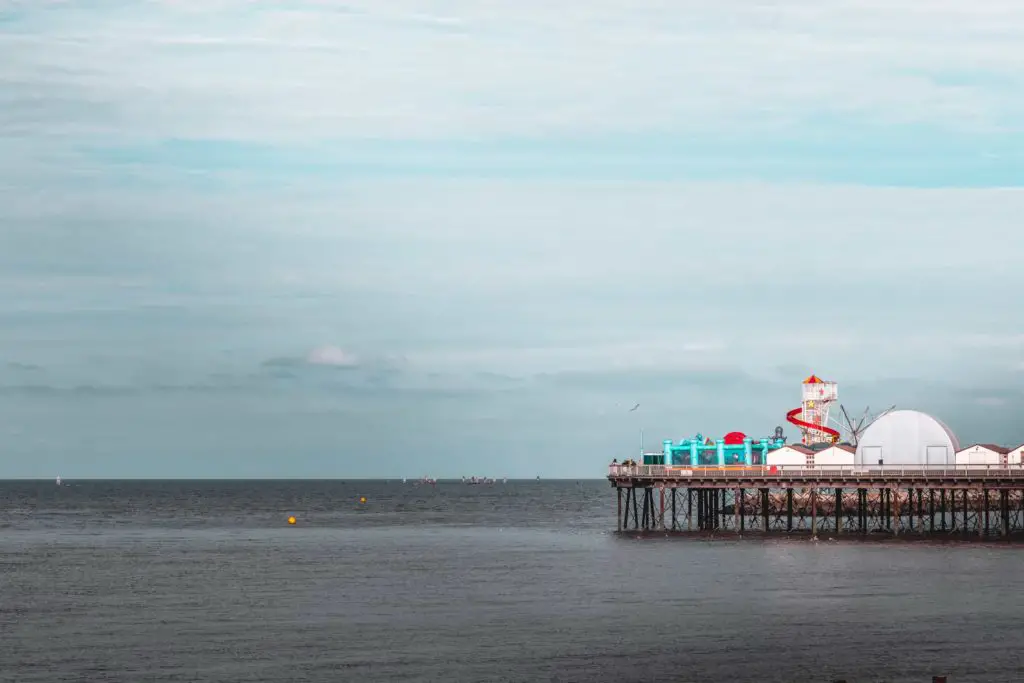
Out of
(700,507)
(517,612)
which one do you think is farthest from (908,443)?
(517,612)

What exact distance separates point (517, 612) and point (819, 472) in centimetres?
4626

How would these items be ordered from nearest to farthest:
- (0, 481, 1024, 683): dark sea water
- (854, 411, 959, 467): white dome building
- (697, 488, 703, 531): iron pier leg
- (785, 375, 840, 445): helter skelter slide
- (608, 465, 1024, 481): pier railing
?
(0, 481, 1024, 683): dark sea water
(608, 465, 1024, 481): pier railing
(854, 411, 959, 467): white dome building
(697, 488, 703, 531): iron pier leg
(785, 375, 840, 445): helter skelter slide

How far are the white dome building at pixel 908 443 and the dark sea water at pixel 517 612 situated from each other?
11597 millimetres

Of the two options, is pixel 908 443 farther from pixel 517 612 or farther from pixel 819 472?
pixel 517 612

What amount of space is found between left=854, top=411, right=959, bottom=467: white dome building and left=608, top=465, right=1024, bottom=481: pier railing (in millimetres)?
2286

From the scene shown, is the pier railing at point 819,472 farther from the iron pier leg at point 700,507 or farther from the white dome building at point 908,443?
the iron pier leg at point 700,507

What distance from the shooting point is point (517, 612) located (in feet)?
202

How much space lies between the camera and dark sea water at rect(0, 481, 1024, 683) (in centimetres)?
4750

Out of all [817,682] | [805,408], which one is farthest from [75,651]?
[805,408]

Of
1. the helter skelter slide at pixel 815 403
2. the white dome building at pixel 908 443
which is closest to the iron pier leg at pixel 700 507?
the white dome building at pixel 908 443

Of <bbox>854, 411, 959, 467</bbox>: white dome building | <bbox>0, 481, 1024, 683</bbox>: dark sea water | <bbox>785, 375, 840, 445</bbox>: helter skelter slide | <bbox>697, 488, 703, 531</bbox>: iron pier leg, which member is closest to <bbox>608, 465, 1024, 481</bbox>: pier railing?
<bbox>854, 411, 959, 467</bbox>: white dome building

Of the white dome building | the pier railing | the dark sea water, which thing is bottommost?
the dark sea water

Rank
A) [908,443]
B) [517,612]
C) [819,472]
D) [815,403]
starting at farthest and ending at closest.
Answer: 1. [815,403]
2. [908,443]
3. [819,472]
4. [517,612]

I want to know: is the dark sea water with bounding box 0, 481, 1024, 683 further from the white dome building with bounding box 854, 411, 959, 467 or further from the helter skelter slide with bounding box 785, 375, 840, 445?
the helter skelter slide with bounding box 785, 375, 840, 445
